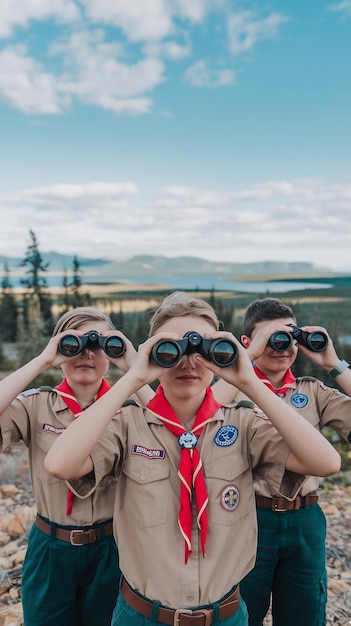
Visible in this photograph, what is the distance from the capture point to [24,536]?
4441 mm

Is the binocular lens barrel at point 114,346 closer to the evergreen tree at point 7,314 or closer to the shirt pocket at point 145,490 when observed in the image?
the shirt pocket at point 145,490

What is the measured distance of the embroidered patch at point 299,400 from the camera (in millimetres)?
2602

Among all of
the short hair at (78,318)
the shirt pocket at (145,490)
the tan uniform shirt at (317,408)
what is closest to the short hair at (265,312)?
the tan uniform shirt at (317,408)

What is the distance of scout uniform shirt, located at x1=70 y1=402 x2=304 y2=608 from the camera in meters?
1.64

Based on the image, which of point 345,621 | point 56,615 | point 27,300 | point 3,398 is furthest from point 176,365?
point 27,300

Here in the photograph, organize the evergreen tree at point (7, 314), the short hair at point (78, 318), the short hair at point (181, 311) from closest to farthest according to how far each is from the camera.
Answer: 1. the short hair at point (181, 311)
2. the short hair at point (78, 318)
3. the evergreen tree at point (7, 314)

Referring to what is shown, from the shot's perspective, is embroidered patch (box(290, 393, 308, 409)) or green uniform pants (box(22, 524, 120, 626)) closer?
green uniform pants (box(22, 524, 120, 626))

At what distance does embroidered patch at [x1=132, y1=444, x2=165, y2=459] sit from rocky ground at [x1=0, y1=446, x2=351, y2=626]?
223cm

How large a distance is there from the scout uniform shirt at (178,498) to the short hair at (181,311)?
38 centimetres

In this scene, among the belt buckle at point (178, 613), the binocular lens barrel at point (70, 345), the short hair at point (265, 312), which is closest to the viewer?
the belt buckle at point (178, 613)

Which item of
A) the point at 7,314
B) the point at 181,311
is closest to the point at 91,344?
the point at 181,311

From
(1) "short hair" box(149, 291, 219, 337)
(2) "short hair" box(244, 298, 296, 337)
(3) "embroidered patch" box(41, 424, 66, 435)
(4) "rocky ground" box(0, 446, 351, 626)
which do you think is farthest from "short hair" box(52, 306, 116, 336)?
(4) "rocky ground" box(0, 446, 351, 626)

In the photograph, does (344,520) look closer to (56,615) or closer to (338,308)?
(56,615)

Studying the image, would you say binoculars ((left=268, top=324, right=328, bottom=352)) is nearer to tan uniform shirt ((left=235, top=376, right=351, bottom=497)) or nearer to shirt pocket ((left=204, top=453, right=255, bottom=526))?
tan uniform shirt ((left=235, top=376, right=351, bottom=497))
